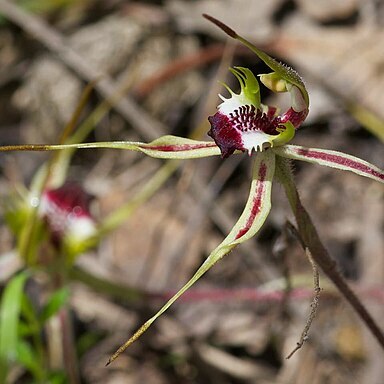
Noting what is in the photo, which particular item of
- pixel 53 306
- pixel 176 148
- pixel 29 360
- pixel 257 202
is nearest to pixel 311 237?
pixel 257 202

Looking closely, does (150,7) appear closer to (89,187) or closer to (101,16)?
(101,16)

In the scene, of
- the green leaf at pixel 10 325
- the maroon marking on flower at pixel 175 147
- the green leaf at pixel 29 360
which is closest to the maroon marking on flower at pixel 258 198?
the maroon marking on flower at pixel 175 147

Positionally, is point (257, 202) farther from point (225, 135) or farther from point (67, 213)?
point (67, 213)

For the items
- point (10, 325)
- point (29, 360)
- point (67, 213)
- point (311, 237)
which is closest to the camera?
point (311, 237)

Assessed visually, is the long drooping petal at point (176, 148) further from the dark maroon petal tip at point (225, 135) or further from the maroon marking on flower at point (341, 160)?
the maroon marking on flower at point (341, 160)

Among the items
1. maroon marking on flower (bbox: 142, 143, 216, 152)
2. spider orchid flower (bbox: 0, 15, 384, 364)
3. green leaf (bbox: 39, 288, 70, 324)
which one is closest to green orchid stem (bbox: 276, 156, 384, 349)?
spider orchid flower (bbox: 0, 15, 384, 364)

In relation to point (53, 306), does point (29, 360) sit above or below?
below

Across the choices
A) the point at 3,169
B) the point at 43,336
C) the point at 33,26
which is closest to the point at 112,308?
the point at 43,336
